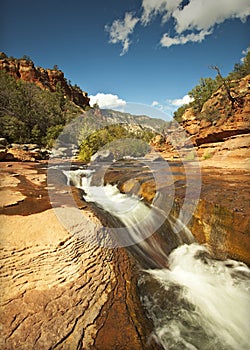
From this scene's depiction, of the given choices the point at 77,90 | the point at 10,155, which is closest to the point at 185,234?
the point at 10,155

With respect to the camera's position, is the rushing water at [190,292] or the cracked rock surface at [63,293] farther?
the rushing water at [190,292]

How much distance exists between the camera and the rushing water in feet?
9.28

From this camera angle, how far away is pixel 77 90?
94.1 m

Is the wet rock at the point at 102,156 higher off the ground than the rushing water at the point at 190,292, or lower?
higher

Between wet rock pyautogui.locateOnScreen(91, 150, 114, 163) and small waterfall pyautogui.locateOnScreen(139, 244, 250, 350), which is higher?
wet rock pyautogui.locateOnScreen(91, 150, 114, 163)

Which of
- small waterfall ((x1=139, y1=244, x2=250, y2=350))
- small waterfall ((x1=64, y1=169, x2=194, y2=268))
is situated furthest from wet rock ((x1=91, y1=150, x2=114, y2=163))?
small waterfall ((x1=139, y1=244, x2=250, y2=350))

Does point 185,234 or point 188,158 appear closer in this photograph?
point 185,234

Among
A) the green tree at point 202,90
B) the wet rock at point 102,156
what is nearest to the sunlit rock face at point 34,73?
the wet rock at point 102,156

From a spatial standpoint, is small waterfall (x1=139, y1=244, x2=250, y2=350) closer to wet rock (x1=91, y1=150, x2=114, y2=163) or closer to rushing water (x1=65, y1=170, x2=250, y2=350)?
rushing water (x1=65, y1=170, x2=250, y2=350)

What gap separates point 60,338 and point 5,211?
3.48m

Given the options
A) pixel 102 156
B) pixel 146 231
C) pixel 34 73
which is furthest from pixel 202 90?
pixel 34 73

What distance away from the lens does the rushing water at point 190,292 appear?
9.28 feet

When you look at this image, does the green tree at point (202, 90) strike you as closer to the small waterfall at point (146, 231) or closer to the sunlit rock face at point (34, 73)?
the small waterfall at point (146, 231)

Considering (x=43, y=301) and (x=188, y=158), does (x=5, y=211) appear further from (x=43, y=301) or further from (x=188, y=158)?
(x=188, y=158)
